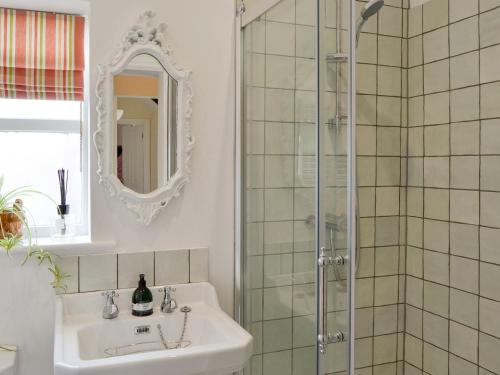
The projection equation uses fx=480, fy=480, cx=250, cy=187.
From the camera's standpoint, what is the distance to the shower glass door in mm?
1289

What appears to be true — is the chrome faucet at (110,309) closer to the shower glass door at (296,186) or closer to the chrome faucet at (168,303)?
the chrome faucet at (168,303)

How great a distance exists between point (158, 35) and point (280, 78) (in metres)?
0.54

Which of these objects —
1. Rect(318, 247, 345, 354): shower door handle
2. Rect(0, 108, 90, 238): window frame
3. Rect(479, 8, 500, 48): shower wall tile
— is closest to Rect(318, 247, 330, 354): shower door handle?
Rect(318, 247, 345, 354): shower door handle

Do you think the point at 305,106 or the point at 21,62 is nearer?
the point at 305,106

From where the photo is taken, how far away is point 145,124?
1.79 meters

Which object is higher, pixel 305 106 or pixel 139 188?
pixel 305 106

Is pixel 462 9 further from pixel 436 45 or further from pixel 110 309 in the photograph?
pixel 110 309

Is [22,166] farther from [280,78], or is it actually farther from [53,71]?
[280,78]

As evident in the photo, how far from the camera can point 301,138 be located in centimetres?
143

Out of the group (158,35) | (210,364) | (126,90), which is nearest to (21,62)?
(126,90)

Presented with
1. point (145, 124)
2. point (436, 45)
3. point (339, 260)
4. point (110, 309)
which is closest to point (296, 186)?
point (339, 260)

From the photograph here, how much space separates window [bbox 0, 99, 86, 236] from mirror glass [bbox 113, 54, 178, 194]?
0.28 meters

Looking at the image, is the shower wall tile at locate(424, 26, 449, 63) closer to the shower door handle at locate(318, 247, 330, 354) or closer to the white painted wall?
the white painted wall

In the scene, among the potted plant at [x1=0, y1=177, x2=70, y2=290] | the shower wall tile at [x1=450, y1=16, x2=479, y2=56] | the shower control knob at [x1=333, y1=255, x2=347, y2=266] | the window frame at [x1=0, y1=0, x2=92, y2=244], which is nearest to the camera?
the shower control knob at [x1=333, y1=255, x2=347, y2=266]
